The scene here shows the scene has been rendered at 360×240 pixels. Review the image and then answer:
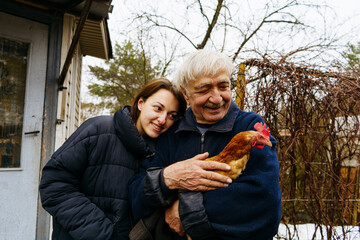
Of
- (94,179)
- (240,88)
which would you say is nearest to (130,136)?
(94,179)

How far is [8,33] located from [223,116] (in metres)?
3.33

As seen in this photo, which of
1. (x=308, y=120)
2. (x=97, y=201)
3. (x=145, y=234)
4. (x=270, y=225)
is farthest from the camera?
(x=308, y=120)

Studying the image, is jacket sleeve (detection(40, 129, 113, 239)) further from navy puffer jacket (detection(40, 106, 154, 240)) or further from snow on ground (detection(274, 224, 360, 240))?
snow on ground (detection(274, 224, 360, 240))

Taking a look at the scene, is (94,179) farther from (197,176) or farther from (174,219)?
(197,176)

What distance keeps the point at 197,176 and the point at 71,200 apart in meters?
0.83

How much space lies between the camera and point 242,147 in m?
1.41

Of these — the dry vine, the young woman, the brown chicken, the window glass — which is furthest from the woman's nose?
the window glass

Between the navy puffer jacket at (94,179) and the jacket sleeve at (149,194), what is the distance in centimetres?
12

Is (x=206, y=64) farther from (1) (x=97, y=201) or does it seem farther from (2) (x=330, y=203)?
(2) (x=330, y=203)

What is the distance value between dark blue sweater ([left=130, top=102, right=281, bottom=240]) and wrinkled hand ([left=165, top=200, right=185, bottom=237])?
0.04m

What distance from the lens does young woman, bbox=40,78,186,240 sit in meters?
1.55

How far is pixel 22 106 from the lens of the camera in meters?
3.47

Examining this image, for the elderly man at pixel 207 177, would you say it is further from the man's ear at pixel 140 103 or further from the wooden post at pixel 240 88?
the wooden post at pixel 240 88

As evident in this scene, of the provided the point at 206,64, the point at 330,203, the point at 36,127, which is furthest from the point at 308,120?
the point at 36,127
